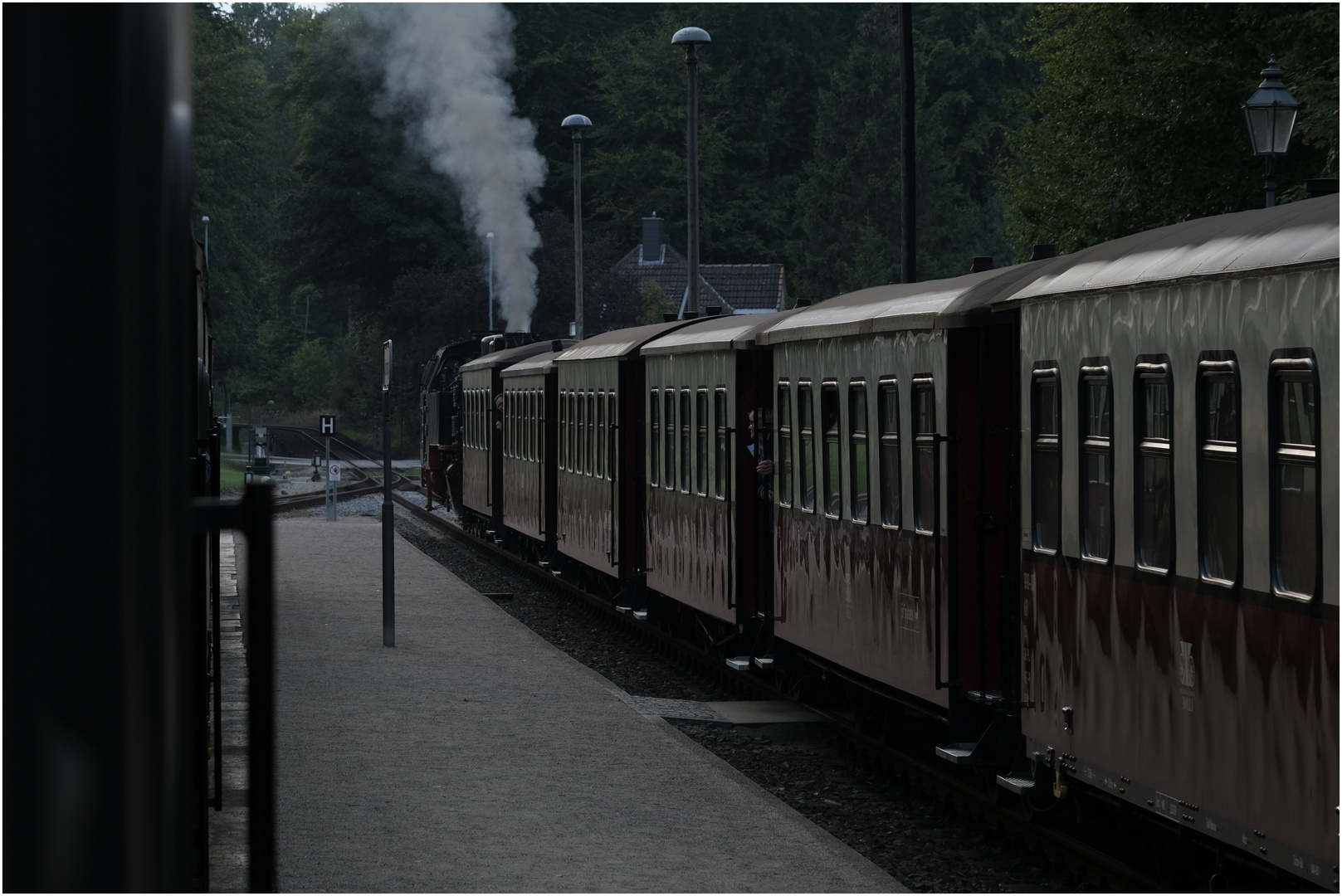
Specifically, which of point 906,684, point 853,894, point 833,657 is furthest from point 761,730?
point 853,894

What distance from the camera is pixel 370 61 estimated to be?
70188 mm

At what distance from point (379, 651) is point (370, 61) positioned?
184ft

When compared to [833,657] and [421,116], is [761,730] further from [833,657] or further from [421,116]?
[421,116]

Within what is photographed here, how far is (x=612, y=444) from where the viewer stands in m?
20.1

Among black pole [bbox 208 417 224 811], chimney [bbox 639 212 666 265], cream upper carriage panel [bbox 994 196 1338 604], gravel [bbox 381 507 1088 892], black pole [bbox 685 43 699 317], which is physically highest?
chimney [bbox 639 212 666 265]

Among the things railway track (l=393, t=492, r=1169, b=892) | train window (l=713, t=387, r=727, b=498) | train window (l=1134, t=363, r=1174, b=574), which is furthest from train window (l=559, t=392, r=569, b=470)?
train window (l=1134, t=363, r=1174, b=574)

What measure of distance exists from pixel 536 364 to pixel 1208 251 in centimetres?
1989

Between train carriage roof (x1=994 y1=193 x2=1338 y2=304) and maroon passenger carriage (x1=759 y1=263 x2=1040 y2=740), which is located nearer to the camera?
train carriage roof (x1=994 y1=193 x2=1338 y2=304)

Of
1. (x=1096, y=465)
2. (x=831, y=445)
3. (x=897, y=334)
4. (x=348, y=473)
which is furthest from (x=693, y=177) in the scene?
(x=348, y=473)

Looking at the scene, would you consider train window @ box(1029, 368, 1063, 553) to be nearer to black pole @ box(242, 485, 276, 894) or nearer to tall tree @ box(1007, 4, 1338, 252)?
black pole @ box(242, 485, 276, 894)

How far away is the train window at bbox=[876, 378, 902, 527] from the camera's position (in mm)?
10727

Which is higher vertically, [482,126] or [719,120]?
[719,120]

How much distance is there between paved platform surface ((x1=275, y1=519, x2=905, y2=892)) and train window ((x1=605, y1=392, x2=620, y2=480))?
258 cm

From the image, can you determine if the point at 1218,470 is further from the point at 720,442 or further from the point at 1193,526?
the point at 720,442
